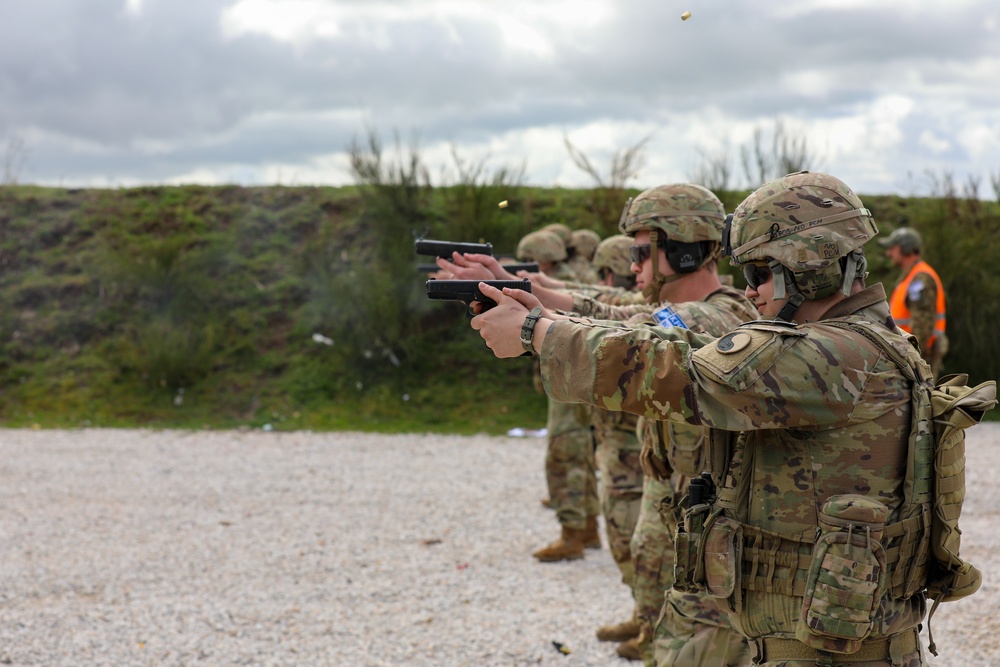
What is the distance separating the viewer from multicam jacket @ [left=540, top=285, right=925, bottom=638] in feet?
7.64

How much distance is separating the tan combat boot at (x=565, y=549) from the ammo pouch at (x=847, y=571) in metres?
4.48

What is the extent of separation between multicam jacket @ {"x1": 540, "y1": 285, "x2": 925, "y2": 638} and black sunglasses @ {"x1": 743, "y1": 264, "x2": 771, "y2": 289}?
219 mm

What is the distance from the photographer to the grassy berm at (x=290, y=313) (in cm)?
1330

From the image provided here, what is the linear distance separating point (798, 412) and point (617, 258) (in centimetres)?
409

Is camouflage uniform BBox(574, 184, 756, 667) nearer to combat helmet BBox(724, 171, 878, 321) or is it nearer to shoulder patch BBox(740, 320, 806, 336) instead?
combat helmet BBox(724, 171, 878, 321)

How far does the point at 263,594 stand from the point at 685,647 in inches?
138

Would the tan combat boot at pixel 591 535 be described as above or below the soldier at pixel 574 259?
below

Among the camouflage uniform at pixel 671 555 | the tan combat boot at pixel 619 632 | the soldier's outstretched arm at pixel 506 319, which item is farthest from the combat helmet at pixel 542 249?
the soldier's outstretched arm at pixel 506 319

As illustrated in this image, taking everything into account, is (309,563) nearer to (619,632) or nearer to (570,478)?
(570,478)

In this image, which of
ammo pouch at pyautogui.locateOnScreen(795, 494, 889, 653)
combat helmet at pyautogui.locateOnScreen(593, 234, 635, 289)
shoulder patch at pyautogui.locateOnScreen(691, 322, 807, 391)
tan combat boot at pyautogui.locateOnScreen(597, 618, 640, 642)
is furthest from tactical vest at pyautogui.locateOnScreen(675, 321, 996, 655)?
combat helmet at pyautogui.locateOnScreen(593, 234, 635, 289)

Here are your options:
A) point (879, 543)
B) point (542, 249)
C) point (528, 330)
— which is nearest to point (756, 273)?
point (528, 330)

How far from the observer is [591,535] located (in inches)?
281

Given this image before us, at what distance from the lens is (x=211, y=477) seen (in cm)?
987

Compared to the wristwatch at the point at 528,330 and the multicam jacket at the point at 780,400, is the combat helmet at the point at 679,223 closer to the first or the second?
the multicam jacket at the point at 780,400
